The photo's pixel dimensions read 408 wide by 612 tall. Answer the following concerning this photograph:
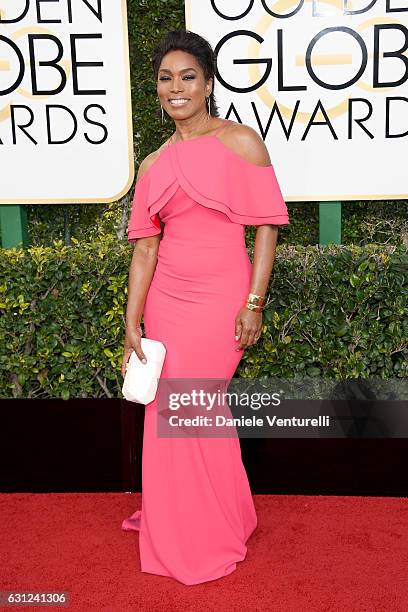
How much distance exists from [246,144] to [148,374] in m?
1.06

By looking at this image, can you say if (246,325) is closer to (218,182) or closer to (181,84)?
(218,182)

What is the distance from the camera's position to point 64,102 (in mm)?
4227

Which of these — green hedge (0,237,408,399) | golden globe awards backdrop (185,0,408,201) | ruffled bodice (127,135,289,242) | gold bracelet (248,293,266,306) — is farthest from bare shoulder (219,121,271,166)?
golden globe awards backdrop (185,0,408,201)

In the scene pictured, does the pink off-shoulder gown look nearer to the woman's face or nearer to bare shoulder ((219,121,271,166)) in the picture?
bare shoulder ((219,121,271,166))

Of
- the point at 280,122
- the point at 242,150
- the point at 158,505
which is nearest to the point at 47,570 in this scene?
the point at 158,505

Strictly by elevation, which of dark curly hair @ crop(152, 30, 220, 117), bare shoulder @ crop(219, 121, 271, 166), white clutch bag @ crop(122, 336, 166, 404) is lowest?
white clutch bag @ crop(122, 336, 166, 404)

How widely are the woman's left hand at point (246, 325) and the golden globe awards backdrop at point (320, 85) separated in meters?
1.52

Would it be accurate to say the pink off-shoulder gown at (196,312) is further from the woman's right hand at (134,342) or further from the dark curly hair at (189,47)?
the dark curly hair at (189,47)

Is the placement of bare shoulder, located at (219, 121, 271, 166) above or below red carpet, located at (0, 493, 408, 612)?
above

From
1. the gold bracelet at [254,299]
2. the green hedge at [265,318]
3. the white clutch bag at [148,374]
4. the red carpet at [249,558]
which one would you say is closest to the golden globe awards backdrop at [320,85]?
the green hedge at [265,318]

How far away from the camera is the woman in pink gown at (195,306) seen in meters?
2.81

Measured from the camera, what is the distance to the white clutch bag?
2.94 meters

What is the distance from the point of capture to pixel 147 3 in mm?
4914

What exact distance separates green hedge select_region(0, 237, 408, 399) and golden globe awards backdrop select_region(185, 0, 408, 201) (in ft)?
1.76
